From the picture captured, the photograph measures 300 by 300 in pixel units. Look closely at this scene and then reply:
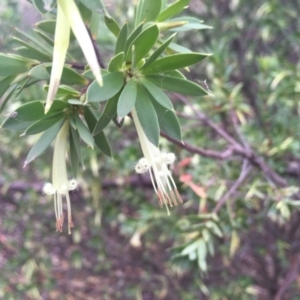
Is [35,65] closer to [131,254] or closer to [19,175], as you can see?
[19,175]

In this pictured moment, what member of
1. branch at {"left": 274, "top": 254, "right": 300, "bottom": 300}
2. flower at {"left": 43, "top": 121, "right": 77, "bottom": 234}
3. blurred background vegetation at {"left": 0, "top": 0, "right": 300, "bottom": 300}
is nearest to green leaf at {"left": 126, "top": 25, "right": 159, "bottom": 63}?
flower at {"left": 43, "top": 121, "right": 77, "bottom": 234}

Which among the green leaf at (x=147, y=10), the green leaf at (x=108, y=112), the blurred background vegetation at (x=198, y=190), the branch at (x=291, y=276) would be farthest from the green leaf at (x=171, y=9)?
the branch at (x=291, y=276)

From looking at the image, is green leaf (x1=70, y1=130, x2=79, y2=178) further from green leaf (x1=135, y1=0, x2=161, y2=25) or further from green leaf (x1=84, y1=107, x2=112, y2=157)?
green leaf (x1=135, y1=0, x2=161, y2=25)

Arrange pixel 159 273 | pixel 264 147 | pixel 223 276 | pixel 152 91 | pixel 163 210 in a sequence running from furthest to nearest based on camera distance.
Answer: pixel 159 273 < pixel 223 276 < pixel 163 210 < pixel 264 147 < pixel 152 91

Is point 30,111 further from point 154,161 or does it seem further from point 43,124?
point 154,161

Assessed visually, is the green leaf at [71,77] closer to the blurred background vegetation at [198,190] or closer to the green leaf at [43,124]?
the green leaf at [43,124]

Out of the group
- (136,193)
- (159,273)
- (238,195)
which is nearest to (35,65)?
(238,195)
